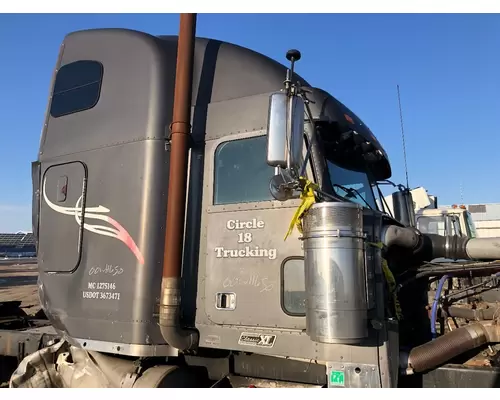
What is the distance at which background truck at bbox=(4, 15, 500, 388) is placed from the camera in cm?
301

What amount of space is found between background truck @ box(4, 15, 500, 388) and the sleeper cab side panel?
0.05 feet

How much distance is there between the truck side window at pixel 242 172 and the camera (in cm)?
357

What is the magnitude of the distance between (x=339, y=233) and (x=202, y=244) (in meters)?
1.27

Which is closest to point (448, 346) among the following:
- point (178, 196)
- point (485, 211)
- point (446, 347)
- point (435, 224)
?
point (446, 347)

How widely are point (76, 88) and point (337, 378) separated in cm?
358

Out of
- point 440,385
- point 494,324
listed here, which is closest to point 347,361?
point 440,385

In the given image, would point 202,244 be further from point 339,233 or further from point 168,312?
point 339,233

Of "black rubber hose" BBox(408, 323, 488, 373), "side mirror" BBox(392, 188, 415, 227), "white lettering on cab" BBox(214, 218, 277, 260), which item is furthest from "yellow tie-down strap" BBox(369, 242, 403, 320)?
"side mirror" BBox(392, 188, 415, 227)

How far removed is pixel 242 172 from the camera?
12.0 ft

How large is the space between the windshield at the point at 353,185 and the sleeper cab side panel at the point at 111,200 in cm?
141

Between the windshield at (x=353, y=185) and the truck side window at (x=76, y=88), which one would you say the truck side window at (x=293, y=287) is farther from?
the truck side window at (x=76, y=88)

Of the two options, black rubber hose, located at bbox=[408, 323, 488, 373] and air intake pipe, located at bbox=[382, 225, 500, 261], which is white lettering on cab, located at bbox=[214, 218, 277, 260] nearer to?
air intake pipe, located at bbox=[382, 225, 500, 261]

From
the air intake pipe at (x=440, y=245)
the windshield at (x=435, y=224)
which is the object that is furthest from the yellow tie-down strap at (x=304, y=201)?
the windshield at (x=435, y=224)

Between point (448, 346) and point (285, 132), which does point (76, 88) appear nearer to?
point (285, 132)
